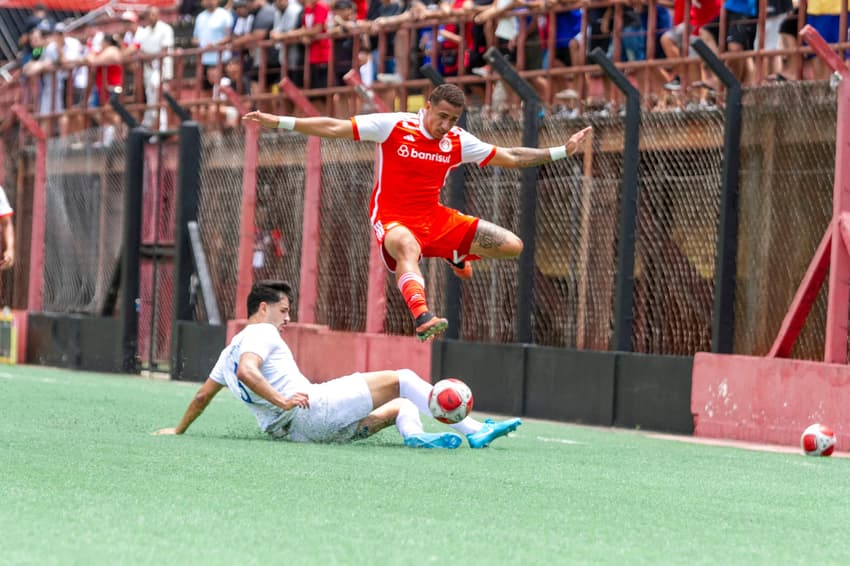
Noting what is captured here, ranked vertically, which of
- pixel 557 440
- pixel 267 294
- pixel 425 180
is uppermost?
pixel 425 180

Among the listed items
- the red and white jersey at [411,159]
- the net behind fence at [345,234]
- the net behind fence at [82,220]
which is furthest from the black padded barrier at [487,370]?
the net behind fence at [82,220]

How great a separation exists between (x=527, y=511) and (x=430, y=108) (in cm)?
485

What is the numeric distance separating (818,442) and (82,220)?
47.1ft

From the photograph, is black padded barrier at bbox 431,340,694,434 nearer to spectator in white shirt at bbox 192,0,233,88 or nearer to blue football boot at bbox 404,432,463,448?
blue football boot at bbox 404,432,463,448

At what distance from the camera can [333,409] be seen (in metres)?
10.3

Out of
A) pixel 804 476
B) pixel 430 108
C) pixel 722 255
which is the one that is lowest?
pixel 804 476

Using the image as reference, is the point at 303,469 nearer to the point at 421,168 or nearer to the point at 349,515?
the point at 349,515

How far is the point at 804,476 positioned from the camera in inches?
393

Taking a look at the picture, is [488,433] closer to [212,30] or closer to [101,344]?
[101,344]

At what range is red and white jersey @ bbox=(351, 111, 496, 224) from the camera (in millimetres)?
11812

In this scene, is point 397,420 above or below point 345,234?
below

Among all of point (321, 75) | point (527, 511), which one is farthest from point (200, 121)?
point (527, 511)

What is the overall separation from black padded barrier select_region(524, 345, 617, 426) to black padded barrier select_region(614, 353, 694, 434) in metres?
0.14

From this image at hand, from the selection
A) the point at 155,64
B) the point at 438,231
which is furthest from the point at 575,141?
the point at 155,64
